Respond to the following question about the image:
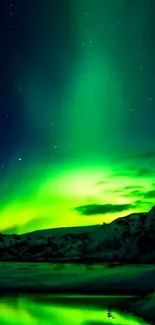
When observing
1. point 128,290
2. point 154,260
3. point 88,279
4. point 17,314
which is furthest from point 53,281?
point 154,260

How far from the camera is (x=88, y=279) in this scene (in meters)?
97.6

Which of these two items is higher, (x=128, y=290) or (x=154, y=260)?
(x=154, y=260)

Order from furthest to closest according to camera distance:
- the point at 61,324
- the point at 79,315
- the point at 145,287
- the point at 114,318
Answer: the point at 145,287 < the point at 79,315 < the point at 114,318 < the point at 61,324

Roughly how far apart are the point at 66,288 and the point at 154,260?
11245 cm

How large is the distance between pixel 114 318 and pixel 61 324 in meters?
4.00

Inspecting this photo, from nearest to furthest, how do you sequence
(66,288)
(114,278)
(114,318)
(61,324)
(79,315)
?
(61,324), (114,318), (79,315), (66,288), (114,278)

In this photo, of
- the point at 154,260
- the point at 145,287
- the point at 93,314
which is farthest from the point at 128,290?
the point at 154,260

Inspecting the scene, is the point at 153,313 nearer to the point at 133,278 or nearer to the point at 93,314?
the point at 93,314

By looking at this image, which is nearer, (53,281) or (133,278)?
(133,278)

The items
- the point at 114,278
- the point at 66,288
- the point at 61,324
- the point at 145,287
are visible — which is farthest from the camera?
the point at 114,278

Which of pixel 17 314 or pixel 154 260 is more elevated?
pixel 154 260

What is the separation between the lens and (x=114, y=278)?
9369 cm

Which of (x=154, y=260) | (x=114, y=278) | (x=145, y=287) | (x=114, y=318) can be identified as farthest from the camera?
(x=154, y=260)

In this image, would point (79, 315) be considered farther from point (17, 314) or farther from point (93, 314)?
point (17, 314)
